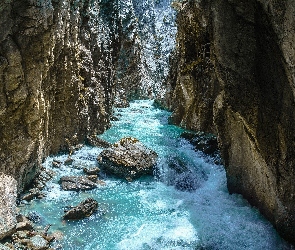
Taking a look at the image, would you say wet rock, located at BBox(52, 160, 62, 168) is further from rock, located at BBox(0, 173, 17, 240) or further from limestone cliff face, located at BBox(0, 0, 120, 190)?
rock, located at BBox(0, 173, 17, 240)

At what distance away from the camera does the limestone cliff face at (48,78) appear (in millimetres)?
9836

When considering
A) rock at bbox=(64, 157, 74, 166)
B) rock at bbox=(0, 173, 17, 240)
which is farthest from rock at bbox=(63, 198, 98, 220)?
rock at bbox=(64, 157, 74, 166)

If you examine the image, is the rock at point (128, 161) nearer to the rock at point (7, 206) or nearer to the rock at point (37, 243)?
the rock at point (7, 206)

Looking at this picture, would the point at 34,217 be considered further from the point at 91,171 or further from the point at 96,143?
the point at 96,143

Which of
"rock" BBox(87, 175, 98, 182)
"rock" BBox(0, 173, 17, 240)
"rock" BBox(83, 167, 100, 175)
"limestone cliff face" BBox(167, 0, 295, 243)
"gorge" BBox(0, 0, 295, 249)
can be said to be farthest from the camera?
"rock" BBox(83, 167, 100, 175)

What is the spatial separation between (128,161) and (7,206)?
6779 mm

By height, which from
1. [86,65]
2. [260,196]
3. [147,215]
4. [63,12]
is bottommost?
A: [147,215]

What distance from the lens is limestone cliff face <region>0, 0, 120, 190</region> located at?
32.3 ft

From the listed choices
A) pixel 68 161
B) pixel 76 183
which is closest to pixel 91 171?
pixel 76 183

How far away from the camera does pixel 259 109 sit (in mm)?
9070

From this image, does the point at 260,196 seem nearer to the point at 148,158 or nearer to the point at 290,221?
the point at 290,221

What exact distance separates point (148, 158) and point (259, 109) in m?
7.85

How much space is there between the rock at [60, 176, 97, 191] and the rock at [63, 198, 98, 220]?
206 cm

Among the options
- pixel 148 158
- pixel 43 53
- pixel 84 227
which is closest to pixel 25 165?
pixel 84 227
